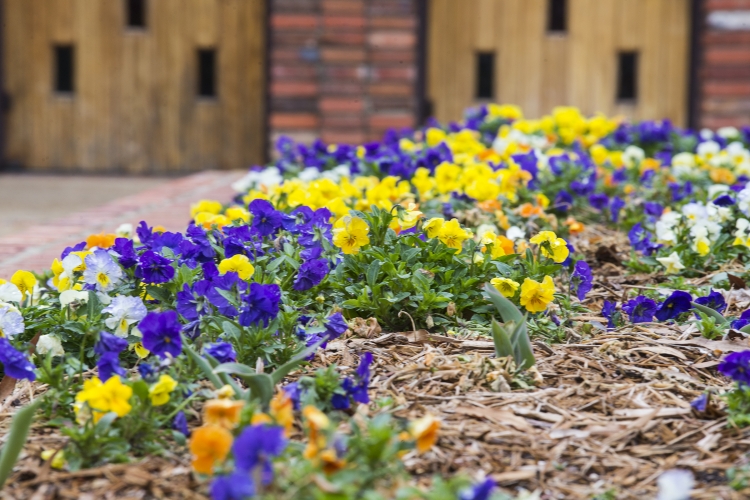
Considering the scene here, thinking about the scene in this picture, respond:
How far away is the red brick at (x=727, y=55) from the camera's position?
813cm

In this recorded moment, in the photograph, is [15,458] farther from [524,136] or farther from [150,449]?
[524,136]

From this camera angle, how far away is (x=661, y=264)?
3.43m

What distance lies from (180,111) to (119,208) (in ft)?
10.8

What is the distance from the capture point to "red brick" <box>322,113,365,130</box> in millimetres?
8086

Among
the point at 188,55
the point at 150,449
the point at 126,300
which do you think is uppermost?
the point at 188,55

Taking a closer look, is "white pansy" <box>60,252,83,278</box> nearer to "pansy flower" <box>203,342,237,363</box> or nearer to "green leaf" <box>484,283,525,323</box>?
"pansy flower" <box>203,342,237,363</box>

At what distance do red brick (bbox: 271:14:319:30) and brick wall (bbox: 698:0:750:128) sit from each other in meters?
3.11

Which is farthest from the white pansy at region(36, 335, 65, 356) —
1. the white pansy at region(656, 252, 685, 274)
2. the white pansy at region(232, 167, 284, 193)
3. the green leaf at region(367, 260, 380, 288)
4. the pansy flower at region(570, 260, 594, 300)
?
the white pansy at region(232, 167, 284, 193)

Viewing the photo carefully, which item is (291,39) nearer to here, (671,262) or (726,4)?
(726,4)

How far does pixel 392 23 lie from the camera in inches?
318

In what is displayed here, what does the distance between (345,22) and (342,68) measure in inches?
14.0

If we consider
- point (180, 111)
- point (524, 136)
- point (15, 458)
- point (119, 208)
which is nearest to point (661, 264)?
point (15, 458)

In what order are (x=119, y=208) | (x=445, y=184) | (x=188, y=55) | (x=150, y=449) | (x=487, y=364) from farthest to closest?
(x=188, y=55) → (x=119, y=208) → (x=445, y=184) → (x=487, y=364) → (x=150, y=449)

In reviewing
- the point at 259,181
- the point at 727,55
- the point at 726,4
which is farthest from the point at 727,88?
the point at 259,181
